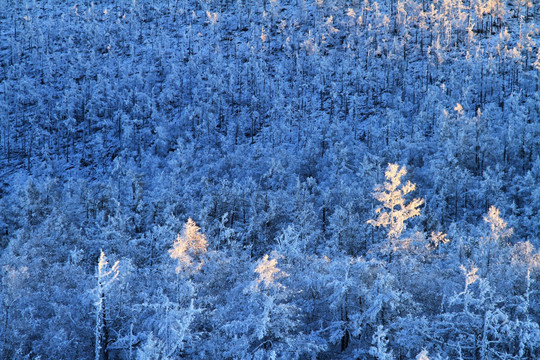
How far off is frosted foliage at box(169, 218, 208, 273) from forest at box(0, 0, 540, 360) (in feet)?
0.37

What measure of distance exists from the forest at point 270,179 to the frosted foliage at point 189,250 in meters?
0.11

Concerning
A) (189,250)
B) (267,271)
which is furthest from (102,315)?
(267,271)

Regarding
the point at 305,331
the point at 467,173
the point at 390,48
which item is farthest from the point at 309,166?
the point at 305,331

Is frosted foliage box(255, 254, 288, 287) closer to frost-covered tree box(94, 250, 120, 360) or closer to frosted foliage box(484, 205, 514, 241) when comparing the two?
frost-covered tree box(94, 250, 120, 360)

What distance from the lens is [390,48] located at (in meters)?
104

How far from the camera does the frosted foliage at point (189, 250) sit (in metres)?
23.3

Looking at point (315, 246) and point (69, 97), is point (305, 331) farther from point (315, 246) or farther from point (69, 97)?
point (69, 97)

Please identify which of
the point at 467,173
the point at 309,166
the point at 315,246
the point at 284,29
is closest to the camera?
the point at 315,246

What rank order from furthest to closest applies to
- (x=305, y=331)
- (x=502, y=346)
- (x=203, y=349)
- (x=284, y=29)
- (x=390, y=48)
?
1. (x=284, y=29)
2. (x=390, y=48)
3. (x=305, y=331)
4. (x=203, y=349)
5. (x=502, y=346)

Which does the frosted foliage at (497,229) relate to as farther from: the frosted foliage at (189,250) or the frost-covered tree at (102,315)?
the frost-covered tree at (102,315)

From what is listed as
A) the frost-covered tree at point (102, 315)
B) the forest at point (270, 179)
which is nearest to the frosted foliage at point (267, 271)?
the forest at point (270, 179)

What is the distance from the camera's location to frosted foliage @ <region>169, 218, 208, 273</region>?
2333 centimetres

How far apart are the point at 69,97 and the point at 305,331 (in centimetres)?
8772

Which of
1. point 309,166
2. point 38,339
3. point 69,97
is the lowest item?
point 309,166
